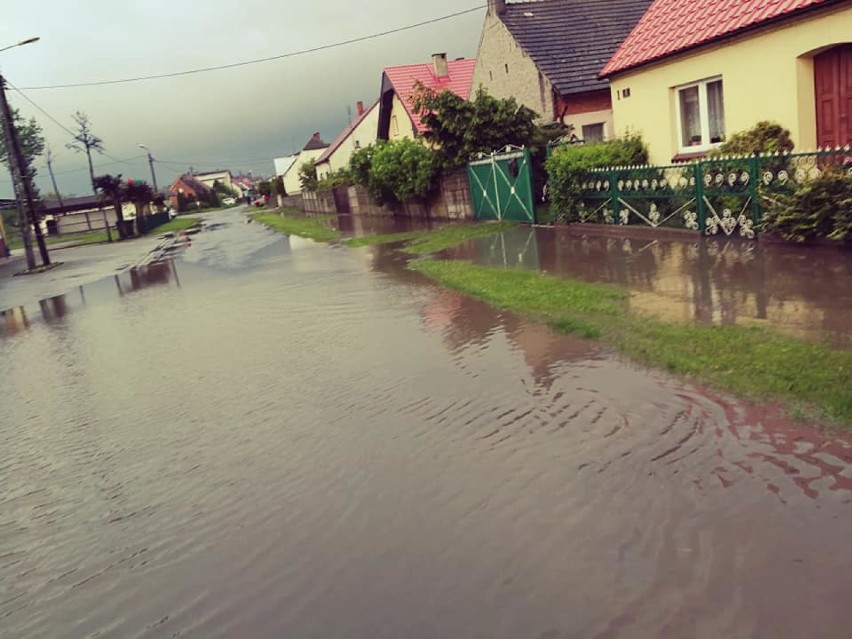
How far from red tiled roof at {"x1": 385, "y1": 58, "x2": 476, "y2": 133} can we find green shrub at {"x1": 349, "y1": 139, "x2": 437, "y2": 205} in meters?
8.20

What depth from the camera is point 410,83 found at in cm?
3853

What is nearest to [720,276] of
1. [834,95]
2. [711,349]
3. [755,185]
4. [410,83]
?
[755,185]

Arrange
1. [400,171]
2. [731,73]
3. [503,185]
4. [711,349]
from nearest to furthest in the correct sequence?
[711,349] < [731,73] < [503,185] < [400,171]

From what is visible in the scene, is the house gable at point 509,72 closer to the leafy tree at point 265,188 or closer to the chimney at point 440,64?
the chimney at point 440,64

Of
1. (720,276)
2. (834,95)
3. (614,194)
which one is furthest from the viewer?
(614,194)

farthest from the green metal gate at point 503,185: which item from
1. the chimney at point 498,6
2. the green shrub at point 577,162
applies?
the chimney at point 498,6

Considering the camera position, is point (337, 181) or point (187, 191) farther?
point (187, 191)

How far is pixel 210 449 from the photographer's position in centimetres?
583

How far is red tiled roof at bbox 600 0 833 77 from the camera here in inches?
479

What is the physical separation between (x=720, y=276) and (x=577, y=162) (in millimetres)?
7087

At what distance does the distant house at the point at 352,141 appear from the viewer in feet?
179

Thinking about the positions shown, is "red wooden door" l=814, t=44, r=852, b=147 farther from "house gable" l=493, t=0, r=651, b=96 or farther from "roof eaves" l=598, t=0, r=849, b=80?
"house gable" l=493, t=0, r=651, b=96

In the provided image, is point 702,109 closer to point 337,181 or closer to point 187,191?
point 337,181

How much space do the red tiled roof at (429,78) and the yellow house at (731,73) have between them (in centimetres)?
2218
